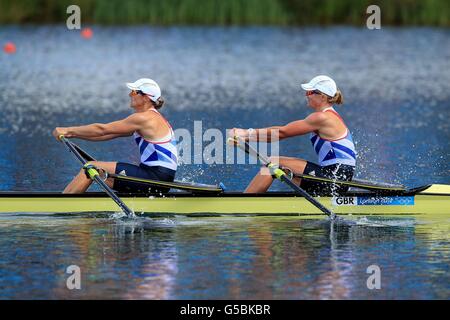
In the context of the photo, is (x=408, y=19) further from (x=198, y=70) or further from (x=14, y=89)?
(x=14, y=89)

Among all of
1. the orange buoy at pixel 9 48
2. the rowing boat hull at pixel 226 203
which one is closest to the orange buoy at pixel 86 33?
the orange buoy at pixel 9 48

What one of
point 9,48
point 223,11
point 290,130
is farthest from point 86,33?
point 290,130

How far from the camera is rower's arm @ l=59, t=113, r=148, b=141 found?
17703 millimetres

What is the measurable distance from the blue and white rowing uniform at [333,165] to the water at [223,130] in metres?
0.50

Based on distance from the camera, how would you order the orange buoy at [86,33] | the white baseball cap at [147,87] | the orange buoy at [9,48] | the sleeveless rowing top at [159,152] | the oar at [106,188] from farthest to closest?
the orange buoy at [86,33], the orange buoy at [9,48], the sleeveless rowing top at [159,152], the white baseball cap at [147,87], the oar at [106,188]

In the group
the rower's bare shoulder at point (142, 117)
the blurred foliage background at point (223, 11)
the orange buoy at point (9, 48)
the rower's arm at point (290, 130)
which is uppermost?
the blurred foliage background at point (223, 11)

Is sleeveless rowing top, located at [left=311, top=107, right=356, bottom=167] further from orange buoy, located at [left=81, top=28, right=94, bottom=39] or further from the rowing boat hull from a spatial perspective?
orange buoy, located at [left=81, top=28, right=94, bottom=39]

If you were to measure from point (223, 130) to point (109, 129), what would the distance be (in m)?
10.3

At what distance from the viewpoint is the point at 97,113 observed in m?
A: 31.5

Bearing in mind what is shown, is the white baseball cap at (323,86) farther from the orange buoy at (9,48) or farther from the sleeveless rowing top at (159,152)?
the orange buoy at (9,48)

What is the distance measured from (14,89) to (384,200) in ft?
68.8

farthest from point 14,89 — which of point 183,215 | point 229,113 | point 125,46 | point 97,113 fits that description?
point 183,215

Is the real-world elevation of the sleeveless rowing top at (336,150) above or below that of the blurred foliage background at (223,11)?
below

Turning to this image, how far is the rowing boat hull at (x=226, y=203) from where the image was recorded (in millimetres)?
17828
